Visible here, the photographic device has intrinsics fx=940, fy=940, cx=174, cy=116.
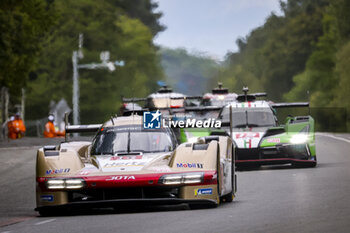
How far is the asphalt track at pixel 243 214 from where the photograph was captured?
9758 millimetres

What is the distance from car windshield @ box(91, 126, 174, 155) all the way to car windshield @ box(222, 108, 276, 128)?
808 centimetres

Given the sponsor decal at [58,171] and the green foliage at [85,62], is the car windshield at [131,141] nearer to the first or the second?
the sponsor decal at [58,171]

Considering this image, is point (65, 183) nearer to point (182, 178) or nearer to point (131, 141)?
point (182, 178)

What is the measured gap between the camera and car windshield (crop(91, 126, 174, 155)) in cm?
1296

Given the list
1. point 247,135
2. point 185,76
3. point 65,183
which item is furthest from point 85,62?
point 185,76

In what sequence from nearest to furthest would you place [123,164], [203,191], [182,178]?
[182,178] → [203,191] → [123,164]

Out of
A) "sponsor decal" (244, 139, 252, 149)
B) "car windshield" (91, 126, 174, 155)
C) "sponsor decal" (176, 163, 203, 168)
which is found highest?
"car windshield" (91, 126, 174, 155)

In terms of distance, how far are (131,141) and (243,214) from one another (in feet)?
8.67

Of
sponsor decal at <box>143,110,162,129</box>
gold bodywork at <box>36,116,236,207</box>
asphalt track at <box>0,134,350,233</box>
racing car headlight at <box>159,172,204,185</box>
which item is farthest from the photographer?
sponsor decal at <box>143,110,162,129</box>

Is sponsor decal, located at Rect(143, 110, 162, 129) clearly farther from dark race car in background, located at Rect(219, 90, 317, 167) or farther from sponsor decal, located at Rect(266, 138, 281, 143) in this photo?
sponsor decal, located at Rect(266, 138, 281, 143)

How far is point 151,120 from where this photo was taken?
13.4m

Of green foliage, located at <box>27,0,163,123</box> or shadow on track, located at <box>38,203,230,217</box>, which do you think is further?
green foliage, located at <box>27,0,163,123</box>

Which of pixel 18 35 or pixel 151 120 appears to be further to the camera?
pixel 18 35

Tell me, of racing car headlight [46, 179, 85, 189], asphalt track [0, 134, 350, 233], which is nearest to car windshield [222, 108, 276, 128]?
asphalt track [0, 134, 350, 233]
